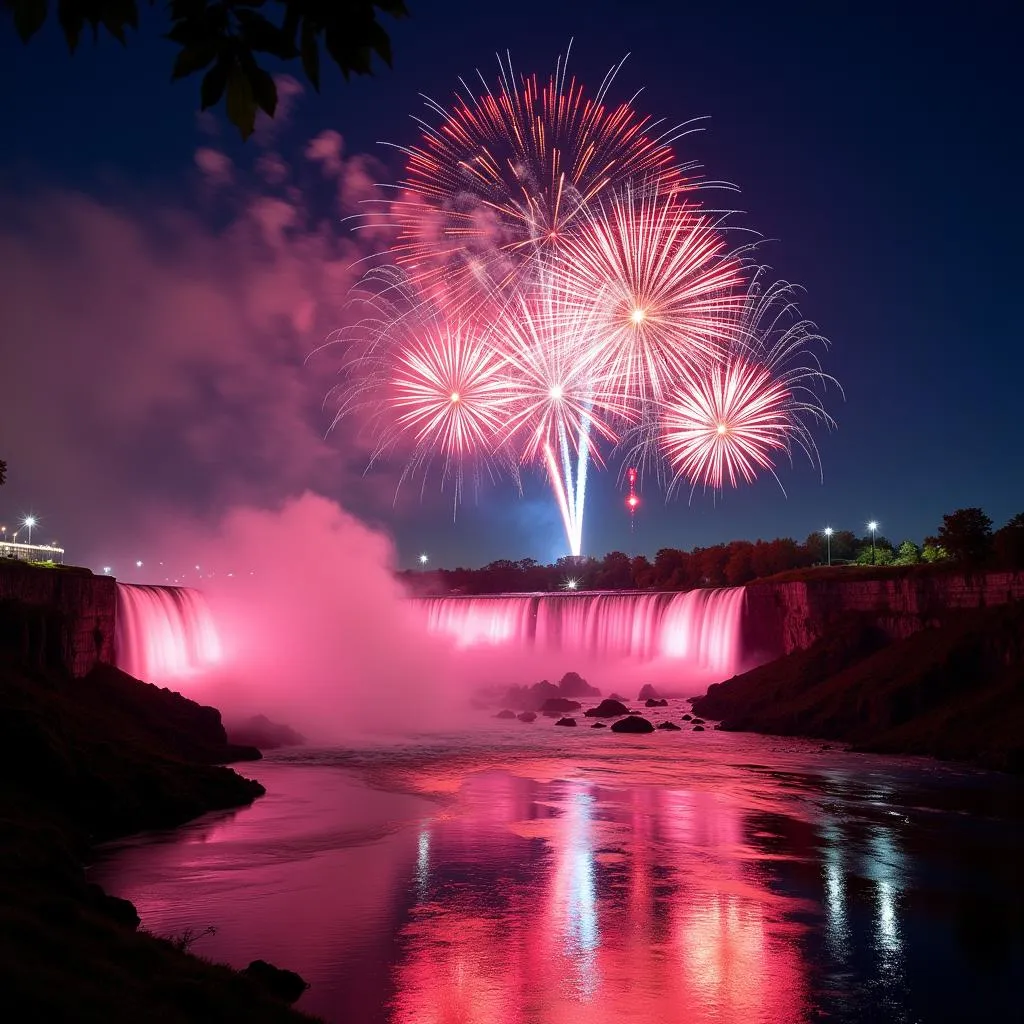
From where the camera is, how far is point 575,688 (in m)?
55.1

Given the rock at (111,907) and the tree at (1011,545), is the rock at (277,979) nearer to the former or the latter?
the rock at (111,907)

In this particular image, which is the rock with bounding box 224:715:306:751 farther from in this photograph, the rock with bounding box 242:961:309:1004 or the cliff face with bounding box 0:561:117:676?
the rock with bounding box 242:961:309:1004

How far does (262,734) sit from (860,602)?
25554 mm

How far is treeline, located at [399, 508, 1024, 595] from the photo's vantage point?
2844 inches

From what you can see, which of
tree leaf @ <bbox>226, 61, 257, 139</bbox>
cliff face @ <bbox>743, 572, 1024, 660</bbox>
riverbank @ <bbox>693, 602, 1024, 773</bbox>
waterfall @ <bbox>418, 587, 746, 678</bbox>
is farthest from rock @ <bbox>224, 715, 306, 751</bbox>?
tree leaf @ <bbox>226, 61, 257, 139</bbox>

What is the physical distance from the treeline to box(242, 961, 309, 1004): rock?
105 ft

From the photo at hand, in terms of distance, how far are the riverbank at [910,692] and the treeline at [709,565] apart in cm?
410

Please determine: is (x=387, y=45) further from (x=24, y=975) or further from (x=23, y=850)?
(x=23, y=850)

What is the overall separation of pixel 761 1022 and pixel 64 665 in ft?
75.9

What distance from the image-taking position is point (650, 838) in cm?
2041

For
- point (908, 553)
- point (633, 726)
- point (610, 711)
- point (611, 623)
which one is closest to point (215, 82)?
point (633, 726)

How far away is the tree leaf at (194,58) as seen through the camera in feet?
11.9

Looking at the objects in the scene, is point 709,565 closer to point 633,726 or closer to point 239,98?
point 633,726

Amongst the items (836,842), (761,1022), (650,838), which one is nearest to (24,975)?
(761,1022)
